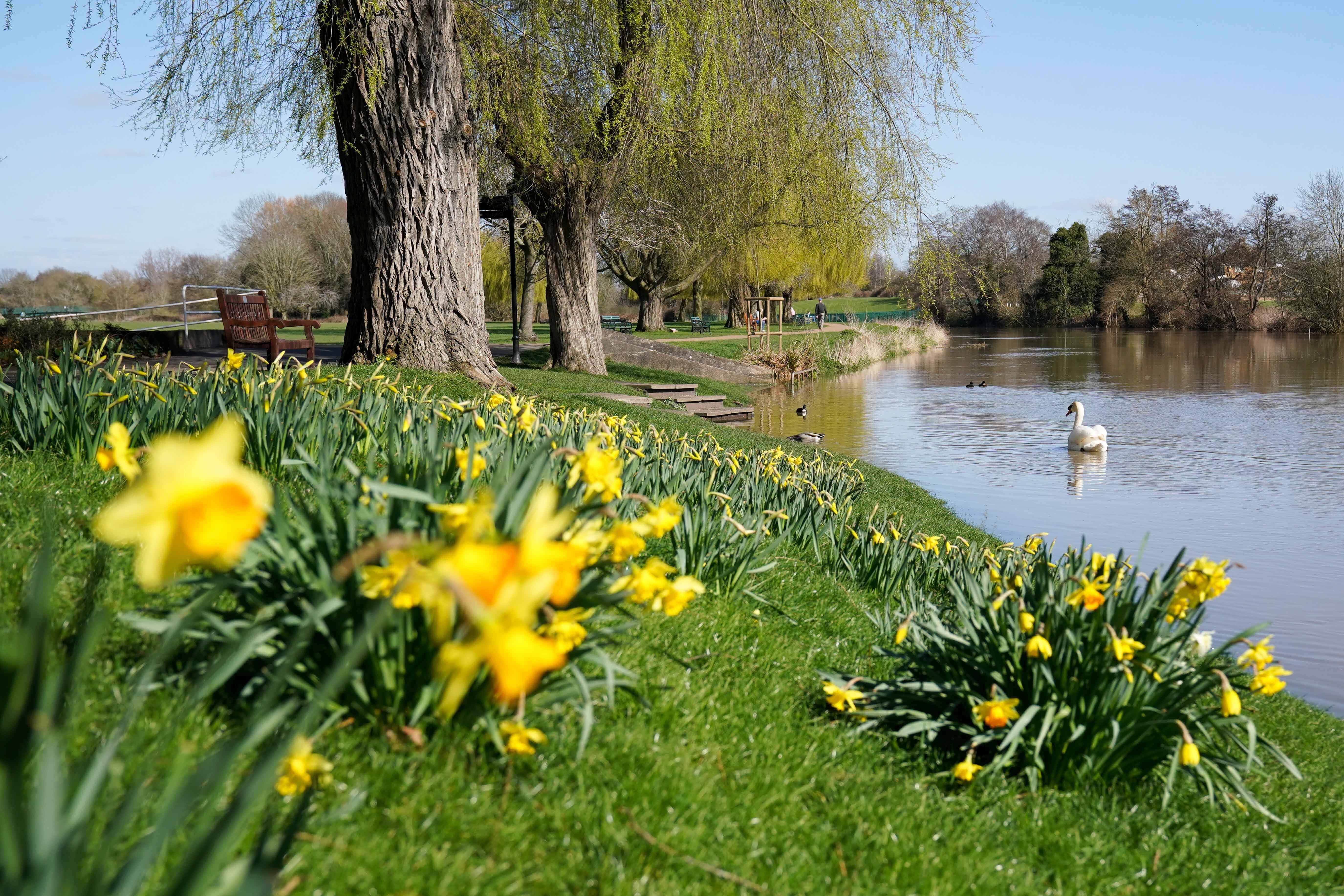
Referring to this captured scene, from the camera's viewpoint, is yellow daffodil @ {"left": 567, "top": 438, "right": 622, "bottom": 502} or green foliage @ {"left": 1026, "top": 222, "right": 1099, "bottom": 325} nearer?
yellow daffodil @ {"left": 567, "top": 438, "right": 622, "bottom": 502}

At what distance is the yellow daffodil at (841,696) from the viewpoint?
10.1ft

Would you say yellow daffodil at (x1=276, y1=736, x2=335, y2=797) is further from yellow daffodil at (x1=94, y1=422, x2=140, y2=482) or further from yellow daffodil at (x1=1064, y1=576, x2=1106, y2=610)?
yellow daffodil at (x1=1064, y1=576, x2=1106, y2=610)

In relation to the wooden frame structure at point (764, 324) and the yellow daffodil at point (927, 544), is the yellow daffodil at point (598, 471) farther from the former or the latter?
the wooden frame structure at point (764, 324)

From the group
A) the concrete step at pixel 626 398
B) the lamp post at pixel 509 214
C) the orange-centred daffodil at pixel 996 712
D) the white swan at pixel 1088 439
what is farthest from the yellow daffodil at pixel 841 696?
the lamp post at pixel 509 214

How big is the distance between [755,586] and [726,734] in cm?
158

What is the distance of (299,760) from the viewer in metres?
1.75

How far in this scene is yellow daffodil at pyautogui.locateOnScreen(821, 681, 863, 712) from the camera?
3090 mm

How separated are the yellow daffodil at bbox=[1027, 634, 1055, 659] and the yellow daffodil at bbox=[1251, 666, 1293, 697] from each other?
2.78 feet

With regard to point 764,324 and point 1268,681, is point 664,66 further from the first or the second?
point 764,324

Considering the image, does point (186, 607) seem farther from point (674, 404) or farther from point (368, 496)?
point (674, 404)

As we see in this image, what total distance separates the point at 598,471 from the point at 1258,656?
7.92 feet

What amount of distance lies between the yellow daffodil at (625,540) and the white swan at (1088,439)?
46.8 feet

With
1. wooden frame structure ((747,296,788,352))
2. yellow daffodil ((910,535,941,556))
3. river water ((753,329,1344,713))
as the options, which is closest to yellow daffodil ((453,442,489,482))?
river water ((753,329,1344,713))

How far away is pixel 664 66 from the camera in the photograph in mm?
12352
